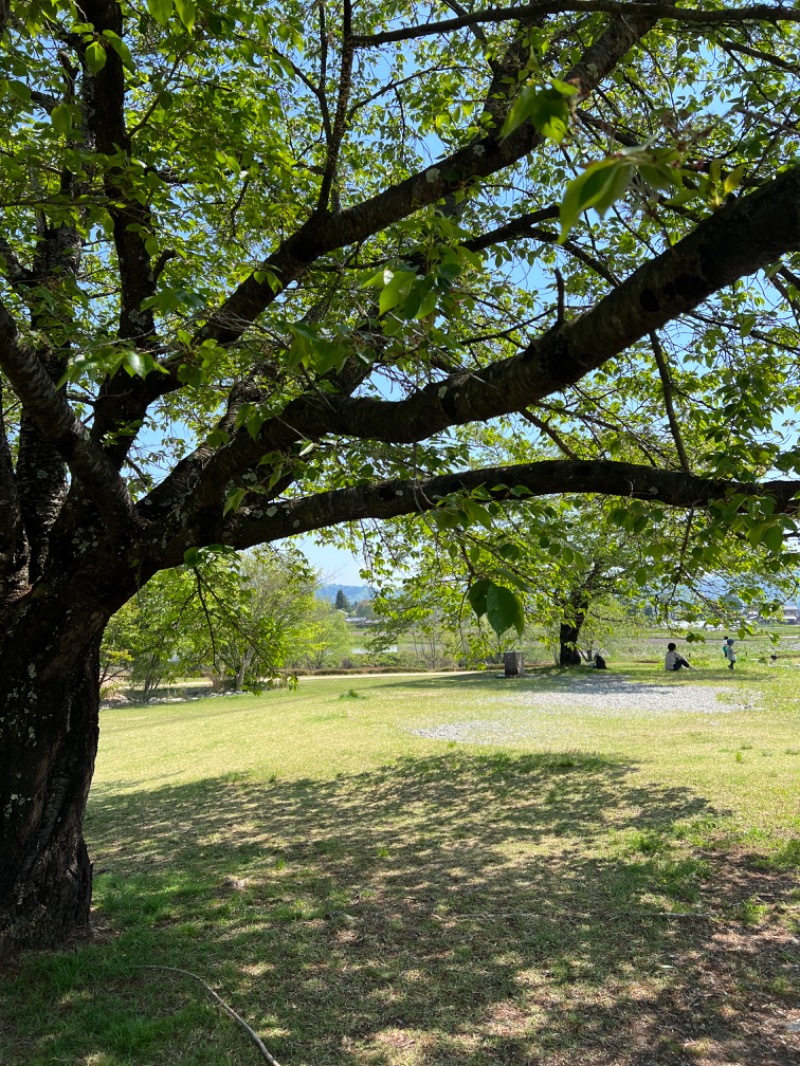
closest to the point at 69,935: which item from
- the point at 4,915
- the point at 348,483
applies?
the point at 4,915

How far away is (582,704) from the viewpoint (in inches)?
676

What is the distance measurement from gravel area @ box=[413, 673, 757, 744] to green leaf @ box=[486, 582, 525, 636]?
11.3m

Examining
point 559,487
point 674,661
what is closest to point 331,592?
point 674,661

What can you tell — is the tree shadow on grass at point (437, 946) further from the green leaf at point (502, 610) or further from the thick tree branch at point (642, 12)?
the thick tree branch at point (642, 12)

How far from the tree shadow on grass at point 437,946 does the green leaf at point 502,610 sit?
9.15 ft

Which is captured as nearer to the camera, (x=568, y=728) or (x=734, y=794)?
(x=734, y=794)

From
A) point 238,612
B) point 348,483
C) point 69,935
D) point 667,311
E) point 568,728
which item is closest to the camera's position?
point 667,311

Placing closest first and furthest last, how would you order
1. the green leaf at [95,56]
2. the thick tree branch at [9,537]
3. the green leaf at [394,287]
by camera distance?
the green leaf at [394,287], the green leaf at [95,56], the thick tree branch at [9,537]

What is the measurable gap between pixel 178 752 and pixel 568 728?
791cm

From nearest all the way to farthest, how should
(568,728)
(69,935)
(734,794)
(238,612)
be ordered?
(69,935) → (238,612) → (734,794) → (568,728)

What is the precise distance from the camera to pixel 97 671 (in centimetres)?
509

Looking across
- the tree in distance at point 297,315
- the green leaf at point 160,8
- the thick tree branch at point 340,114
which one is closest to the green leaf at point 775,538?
the tree in distance at point 297,315

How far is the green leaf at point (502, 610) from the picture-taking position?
1602 millimetres

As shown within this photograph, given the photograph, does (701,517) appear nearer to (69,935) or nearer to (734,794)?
(734,794)
